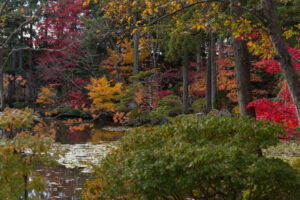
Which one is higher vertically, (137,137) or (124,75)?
(124,75)

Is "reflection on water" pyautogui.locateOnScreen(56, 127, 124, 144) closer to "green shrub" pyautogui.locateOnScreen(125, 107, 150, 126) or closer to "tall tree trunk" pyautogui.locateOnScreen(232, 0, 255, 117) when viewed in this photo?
"green shrub" pyautogui.locateOnScreen(125, 107, 150, 126)

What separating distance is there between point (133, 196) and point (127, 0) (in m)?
2.49

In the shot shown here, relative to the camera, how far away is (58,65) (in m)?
17.4

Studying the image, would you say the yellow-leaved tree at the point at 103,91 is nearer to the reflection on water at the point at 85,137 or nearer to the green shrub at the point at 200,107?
the reflection on water at the point at 85,137

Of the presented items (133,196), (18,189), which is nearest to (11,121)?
(18,189)

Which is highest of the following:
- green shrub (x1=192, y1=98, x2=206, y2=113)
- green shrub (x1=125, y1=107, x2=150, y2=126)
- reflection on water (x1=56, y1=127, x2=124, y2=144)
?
green shrub (x1=192, y1=98, x2=206, y2=113)

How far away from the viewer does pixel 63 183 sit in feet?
15.2

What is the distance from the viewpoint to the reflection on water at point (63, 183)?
4.09m

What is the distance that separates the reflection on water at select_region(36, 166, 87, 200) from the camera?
13.4ft

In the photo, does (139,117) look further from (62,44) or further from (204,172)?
(204,172)

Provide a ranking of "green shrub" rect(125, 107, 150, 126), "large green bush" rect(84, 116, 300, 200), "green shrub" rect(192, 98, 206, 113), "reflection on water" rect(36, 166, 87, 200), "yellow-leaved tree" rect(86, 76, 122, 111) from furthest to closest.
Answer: "green shrub" rect(192, 98, 206, 113), "yellow-leaved tree" rect(86, 76, 122, 111), "green shrub" rect(125, 107, 150, 126), "reflection on water" rect(36, 166, 87, 200), "large green bush" rect(84, 116, 300, 200)

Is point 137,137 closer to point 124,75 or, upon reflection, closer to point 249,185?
point 249,185

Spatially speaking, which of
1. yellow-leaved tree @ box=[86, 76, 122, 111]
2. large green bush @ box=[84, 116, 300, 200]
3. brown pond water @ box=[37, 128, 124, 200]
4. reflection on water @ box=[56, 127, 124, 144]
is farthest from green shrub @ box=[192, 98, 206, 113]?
large green bush @ box=[84, 116, 300, 200]

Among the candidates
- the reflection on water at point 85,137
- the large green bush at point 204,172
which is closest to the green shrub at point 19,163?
the large green bush at point 204,172
